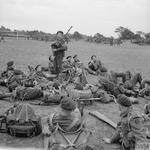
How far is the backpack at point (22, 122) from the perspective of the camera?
5527mm

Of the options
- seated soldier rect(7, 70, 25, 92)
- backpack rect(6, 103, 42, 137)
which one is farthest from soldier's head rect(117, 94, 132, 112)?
seated soldier rect(7, 70, 25, 92)

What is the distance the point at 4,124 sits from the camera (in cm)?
593

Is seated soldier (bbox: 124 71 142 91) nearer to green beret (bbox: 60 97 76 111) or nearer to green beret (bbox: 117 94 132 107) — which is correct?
green beret (bbox: 117 94 132 107)

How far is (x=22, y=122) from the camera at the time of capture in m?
5.51

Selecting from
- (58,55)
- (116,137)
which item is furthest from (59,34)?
(116,137)

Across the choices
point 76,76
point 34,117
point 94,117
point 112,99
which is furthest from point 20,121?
point 76,76

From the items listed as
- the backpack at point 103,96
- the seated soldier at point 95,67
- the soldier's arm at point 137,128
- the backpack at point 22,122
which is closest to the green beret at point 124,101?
the soldier's arm at point 137,128

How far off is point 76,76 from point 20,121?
4.83 metres

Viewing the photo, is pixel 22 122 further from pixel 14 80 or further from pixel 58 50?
pixel 58 50

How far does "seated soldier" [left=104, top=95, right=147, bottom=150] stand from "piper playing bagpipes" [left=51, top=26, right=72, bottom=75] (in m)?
6.44

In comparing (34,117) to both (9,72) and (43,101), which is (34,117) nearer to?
(43,101)

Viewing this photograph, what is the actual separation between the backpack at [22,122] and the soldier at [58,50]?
5.85 metres

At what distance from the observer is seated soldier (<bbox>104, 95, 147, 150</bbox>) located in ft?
16.4

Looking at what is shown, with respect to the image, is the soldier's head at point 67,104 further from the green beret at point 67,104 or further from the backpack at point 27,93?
the backpack at point 27,93
